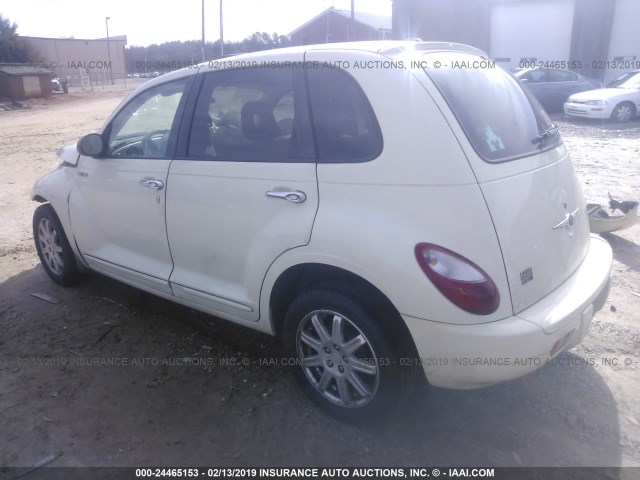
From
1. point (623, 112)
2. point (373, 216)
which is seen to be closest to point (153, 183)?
point (373, 216)

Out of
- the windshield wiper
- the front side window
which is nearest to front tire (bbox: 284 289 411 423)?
the windshield wiper

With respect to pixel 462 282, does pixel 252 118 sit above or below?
above

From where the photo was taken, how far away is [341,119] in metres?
2.71

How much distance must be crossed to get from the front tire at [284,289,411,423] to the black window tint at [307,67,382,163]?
0.69 metres

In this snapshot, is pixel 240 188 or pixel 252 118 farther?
pixel 252 118

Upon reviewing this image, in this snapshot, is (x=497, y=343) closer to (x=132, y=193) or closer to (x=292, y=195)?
(x=292, y=195)

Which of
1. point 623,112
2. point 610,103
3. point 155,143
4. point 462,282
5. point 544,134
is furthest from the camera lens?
point 623,112

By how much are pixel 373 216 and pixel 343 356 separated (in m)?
0.77

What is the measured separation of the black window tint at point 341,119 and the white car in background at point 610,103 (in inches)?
535

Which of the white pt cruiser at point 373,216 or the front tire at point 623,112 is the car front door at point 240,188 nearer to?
the white pt cruiser at point 373,216

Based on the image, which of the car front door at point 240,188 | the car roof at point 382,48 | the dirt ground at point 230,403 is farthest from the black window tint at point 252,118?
the dirt ground at point 230,403

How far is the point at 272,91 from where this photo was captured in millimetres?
3035

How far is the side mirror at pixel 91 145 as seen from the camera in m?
3.78

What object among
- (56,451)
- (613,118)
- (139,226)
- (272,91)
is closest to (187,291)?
(139,226)
